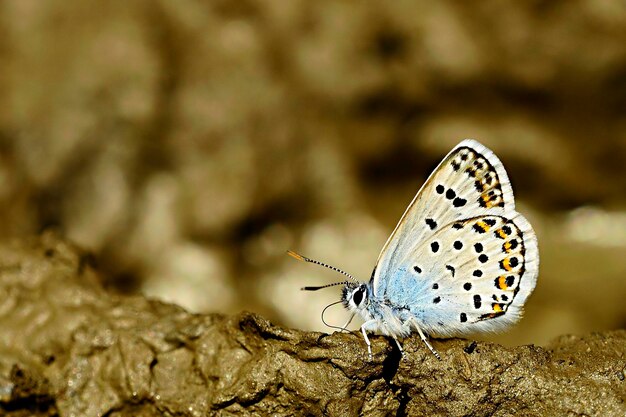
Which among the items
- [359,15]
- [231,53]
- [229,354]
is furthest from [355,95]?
[229,354]

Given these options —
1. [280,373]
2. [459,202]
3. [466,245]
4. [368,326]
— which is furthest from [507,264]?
[280,373]

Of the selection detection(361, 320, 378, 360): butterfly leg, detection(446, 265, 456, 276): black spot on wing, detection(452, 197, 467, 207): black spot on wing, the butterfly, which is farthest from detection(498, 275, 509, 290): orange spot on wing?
detection(361, 320, 378, 360): butterfly leg

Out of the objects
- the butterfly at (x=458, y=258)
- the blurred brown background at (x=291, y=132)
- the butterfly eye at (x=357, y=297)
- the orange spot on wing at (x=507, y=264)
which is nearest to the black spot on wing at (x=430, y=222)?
the butterfly at (x=458, y=258)

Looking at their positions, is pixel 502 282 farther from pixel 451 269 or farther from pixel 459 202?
pixel 459 202

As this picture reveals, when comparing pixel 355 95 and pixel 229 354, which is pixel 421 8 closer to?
pixel 355 95

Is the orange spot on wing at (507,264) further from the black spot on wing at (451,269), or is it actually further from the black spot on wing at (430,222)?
the black spot on wing at (430,222)

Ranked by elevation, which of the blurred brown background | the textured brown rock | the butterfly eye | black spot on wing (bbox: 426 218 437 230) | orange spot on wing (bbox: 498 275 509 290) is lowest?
the textured brown rock

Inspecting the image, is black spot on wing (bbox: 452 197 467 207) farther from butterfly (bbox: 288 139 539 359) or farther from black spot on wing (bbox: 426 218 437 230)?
black spot on wing (bbox: 426 218 437 230)
